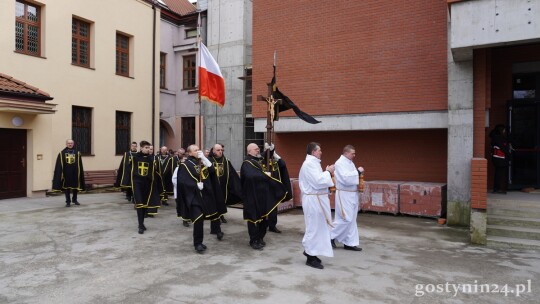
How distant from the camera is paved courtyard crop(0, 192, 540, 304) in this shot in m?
4.81

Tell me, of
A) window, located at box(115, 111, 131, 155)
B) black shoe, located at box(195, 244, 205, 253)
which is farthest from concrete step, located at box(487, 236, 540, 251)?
window, located at box(115, 111, 131, 155)

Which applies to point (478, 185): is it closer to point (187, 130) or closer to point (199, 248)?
point (199, 248)

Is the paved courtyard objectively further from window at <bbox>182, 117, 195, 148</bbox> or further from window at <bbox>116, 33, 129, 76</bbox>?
window at <bbox>182, 117, 195, 148</bbox>

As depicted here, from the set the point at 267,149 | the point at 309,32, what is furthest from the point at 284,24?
the point at 267,149

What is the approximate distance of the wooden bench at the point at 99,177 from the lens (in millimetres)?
15594

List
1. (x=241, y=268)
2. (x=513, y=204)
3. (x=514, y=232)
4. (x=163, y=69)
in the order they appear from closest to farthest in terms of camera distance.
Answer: (x=241, y=268), (x=514, y=232), (x=513, y=204), (x=163, y=69)

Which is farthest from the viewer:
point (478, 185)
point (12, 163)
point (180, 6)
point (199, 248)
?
point (180, 6)

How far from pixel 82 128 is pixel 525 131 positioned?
50.5 ft

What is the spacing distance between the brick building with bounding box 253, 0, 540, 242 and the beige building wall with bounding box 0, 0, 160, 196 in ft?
23.3

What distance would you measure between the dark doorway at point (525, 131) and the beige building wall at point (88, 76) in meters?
14.4

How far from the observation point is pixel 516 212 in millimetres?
8352

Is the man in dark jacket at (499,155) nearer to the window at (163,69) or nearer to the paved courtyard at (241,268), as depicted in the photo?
the paved courtyard at (241,268)

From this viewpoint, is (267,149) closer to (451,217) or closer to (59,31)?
(451,217)

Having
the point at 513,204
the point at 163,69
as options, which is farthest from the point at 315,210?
the point at 163,69
